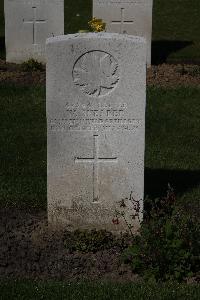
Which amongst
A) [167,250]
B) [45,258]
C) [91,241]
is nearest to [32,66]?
[91,241]

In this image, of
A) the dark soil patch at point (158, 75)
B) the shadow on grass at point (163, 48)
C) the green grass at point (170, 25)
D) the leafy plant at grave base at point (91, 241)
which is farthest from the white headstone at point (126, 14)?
the leafy plant at grave base at point (91, 241)

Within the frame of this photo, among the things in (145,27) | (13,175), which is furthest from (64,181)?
(145,27)

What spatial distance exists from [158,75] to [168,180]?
4779 millimetres

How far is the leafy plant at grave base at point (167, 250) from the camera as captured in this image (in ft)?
18.3

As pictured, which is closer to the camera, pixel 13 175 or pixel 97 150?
pixel 97 150

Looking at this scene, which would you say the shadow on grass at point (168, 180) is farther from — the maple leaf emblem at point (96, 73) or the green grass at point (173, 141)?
the maple leaf emblem at point (96, 73)

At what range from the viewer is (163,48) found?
15.4 m

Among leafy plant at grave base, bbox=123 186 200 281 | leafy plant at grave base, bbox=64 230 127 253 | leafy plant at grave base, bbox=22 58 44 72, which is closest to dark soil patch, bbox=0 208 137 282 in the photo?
leafy plant at grave base, bbox=64 230 127 253

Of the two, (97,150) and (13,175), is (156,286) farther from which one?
(13,175)

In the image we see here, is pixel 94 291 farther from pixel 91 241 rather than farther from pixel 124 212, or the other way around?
pixel 124 212

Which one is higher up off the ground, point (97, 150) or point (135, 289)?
point (97, 150)

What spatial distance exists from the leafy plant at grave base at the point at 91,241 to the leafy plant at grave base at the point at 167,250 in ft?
1.43

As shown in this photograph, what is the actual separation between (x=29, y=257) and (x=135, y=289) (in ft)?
3.50

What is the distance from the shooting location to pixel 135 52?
241 inches
